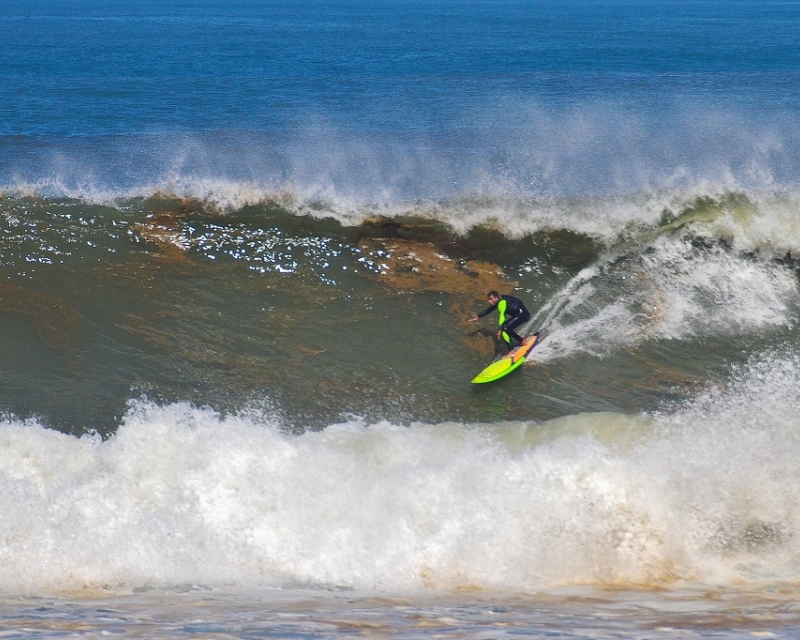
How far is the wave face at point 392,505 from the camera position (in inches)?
319

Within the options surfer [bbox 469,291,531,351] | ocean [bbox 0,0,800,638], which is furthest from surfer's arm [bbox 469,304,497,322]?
ocean [bbox 0,0,800,638]

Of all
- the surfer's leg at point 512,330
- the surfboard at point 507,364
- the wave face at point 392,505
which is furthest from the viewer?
the surfer's leg at point 512,330

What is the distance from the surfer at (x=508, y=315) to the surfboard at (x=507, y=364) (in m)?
0.16

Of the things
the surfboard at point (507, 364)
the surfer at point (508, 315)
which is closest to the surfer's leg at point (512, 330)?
the surfer at point (508, 315)

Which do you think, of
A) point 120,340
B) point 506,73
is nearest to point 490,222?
point 120,340

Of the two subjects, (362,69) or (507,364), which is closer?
(507,364)

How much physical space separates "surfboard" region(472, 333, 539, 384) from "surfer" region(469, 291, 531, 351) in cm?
16

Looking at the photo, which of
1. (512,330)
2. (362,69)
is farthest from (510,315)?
(362,69)

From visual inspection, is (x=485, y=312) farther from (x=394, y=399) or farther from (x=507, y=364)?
→ (x=394, y=399)

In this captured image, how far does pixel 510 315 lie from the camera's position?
11953mm

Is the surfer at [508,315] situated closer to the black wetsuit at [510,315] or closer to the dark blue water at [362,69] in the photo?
the black wetsuit at [510,315]

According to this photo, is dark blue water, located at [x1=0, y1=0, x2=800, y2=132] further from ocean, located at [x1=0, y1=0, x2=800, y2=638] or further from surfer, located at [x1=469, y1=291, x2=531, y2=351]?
surfer, located at [x1=469, y1=291, x2=531, y2=351]

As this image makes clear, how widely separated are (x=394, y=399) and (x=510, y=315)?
2.28 m

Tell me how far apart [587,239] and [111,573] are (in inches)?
397
